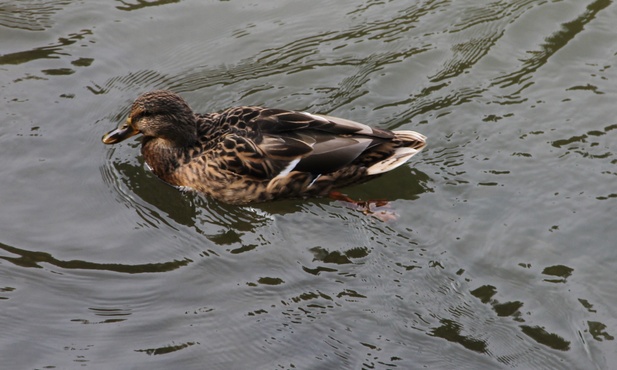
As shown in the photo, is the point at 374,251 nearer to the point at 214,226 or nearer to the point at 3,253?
the point at 214,226

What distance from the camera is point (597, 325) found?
6.94m

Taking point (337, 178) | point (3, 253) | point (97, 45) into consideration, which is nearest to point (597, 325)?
point (337, 178)

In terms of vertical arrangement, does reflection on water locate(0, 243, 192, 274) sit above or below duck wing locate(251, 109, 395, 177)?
below

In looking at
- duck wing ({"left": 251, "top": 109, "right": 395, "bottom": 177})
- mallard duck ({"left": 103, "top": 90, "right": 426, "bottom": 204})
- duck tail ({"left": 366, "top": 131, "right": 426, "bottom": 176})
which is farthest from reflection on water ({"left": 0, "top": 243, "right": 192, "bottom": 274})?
duck tail ({"left": 366, "top": 131, "right": 426, "bottom": 176})

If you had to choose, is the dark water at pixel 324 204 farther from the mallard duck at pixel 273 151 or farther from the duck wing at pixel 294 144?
the duck wing at pixel 294 144

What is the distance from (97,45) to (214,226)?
3.05m

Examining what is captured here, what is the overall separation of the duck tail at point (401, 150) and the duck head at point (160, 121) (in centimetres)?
180

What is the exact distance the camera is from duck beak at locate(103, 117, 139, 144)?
28.9 feet

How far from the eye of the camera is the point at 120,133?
8828mm

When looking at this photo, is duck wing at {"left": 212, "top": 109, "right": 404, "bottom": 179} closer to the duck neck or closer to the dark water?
the dark water

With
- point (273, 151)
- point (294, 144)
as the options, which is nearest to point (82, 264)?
point (273, 151)

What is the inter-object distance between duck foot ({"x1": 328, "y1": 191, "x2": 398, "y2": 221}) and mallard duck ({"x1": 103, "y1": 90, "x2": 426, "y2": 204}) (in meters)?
0.14

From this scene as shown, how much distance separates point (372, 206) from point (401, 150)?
2.09 ft

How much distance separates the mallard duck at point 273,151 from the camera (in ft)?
27.9
